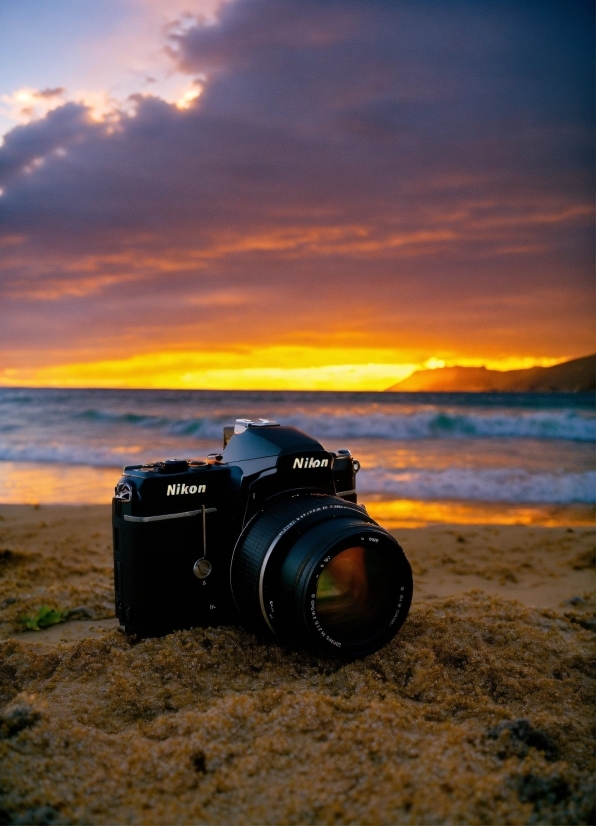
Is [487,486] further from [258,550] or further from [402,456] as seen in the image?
[258,550]

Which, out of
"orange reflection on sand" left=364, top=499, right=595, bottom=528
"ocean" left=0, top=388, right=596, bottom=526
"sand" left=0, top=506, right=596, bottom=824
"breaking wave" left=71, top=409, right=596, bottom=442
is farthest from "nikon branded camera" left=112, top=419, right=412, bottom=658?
"breaking wave" left=71, top=409, right=596, bottom=442

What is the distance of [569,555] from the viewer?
399 cm

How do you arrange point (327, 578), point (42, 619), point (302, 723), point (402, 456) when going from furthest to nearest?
1. point (402, 456)
2. point (42, 619)
3. point (327, 578)
4. point (302, 723)

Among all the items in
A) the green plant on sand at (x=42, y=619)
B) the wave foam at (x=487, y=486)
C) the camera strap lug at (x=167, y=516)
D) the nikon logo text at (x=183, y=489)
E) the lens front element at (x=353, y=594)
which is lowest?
the green plant on sand at (x=42, y=619)

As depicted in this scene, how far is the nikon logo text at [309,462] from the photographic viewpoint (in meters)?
2.18

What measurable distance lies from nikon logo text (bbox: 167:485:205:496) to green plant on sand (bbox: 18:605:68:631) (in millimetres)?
1034

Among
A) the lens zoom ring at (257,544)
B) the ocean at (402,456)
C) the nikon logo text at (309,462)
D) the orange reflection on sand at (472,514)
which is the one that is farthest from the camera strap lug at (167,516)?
the ocean at (402,456)

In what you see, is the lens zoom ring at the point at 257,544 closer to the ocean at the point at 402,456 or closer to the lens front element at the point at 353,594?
the lens front element at the point at 353,594

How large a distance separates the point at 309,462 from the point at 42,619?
4.57ft

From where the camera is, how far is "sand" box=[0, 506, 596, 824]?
1.25 metres

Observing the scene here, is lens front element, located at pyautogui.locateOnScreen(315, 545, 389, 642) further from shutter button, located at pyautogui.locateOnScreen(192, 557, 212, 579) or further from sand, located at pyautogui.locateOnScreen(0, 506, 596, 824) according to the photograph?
shutter button, located at pyautogui.locateOnScreen(192, 557, 212, 579)

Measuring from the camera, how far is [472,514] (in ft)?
17.7

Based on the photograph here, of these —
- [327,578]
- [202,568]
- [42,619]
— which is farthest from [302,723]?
[42,619]

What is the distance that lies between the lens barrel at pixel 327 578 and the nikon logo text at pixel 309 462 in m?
0.16
